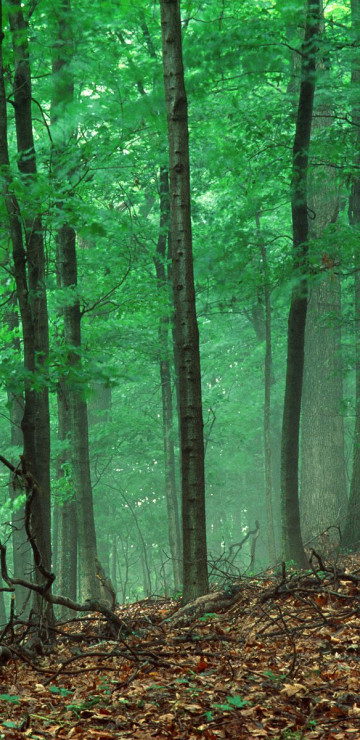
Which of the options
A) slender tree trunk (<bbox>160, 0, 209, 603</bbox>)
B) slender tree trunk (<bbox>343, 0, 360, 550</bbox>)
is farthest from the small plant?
slender tree trunk (<bbox>343, 0, 360, 550</bbox>)

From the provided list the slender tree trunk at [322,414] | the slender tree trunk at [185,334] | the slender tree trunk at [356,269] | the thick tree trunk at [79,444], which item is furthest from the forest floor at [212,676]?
the slender tree trunk at [322,414]

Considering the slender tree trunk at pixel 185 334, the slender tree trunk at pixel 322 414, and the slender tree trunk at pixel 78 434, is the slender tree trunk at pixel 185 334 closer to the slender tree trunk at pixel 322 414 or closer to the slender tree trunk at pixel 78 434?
the slender tree trunk at pixel 78 434

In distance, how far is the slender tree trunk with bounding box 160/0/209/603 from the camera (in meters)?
7.24

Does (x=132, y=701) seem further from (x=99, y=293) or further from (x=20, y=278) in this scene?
(x=99, y=293)

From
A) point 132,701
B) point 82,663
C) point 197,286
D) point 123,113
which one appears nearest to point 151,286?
point 197,286

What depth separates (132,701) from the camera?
15.1ft

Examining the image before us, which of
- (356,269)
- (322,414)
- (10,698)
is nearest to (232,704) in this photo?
(10,698)

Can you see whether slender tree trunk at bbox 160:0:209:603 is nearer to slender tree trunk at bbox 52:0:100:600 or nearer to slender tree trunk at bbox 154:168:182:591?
slender tree trunk at bbox 52:0:100:600

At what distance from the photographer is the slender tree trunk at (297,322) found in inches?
408

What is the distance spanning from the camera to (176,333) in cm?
972

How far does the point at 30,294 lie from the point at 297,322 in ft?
14.7

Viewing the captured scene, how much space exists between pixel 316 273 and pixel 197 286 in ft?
18.4

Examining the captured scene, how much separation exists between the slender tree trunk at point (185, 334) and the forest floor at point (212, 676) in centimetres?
54

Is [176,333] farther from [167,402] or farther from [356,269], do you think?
[167,402]
